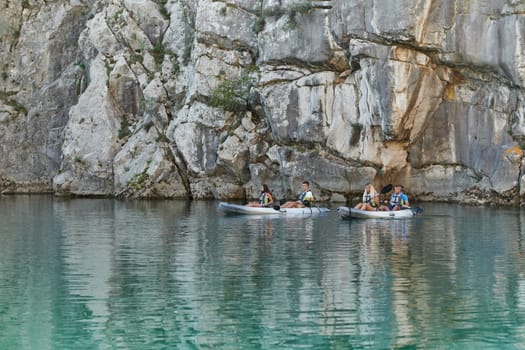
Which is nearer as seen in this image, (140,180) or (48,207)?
(48,207)

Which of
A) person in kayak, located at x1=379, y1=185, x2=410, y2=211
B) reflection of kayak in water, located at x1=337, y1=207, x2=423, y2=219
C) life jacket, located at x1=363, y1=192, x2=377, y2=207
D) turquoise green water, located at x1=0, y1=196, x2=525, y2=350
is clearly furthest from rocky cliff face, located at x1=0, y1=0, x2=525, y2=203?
turquoise green water, located at x1=0, y1=196, x2=525, y2=350

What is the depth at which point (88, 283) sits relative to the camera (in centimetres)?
1792

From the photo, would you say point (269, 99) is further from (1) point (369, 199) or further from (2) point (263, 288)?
(2) point (263, 288)

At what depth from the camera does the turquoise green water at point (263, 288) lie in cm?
1310

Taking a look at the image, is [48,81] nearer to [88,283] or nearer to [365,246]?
[365,246]

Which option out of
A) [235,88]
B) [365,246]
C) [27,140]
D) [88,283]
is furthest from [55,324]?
[27,140]

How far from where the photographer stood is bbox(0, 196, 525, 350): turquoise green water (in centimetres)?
1310

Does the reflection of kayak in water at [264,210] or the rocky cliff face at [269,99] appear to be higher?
the rocky cliff face at [269,99]

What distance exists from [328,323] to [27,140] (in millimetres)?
60449

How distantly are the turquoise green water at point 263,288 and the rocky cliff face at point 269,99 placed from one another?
1445 centimetres

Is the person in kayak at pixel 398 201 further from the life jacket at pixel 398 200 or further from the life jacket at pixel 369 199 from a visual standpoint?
the life jacket at pixel 369 199

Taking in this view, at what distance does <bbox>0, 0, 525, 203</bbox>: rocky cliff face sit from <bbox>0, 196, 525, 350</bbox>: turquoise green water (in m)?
14.4

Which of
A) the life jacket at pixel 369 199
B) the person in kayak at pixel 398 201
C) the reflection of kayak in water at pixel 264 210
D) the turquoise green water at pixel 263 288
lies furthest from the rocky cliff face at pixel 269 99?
the turquoise green water at pixel 263 288

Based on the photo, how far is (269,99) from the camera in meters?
50.5
